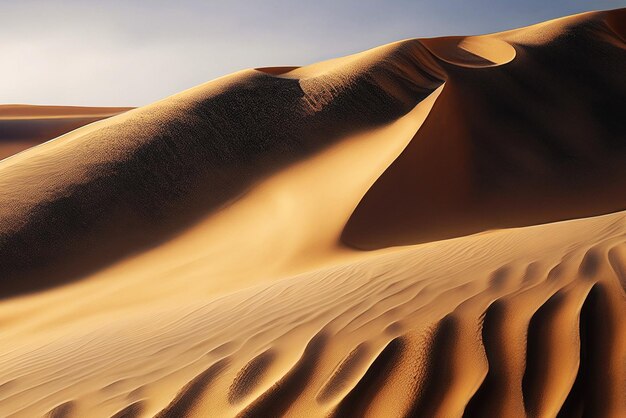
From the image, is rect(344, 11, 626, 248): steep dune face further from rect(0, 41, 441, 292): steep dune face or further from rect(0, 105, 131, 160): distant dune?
rect(0, 105, 131, 160): distant dune

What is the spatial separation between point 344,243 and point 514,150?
6298 millimetres

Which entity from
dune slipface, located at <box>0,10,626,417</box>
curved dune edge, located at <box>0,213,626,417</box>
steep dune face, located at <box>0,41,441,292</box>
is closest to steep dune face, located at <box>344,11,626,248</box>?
dune slipface, located at <box>0,10,626,417</box>

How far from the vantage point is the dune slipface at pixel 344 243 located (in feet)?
10.3

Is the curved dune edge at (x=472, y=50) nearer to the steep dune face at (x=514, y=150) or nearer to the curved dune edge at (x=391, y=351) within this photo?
the steep dune face at (x=514, y=150)

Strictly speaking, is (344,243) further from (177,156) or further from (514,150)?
(177,156)

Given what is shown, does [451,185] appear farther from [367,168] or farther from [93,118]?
[93,118]

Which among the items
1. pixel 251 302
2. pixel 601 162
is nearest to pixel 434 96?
pixel 601 162

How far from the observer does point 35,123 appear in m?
39.7

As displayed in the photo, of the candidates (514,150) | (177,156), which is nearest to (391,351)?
(514,150)

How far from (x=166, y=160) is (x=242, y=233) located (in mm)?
4319

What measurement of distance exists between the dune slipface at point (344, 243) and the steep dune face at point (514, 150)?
68 mm

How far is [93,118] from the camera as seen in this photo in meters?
42.5

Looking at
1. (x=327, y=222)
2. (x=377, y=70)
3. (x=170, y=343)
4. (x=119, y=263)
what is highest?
(x=377, y=70)

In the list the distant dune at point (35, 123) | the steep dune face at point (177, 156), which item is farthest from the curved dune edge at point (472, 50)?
the distant dune at point (35, 123)
